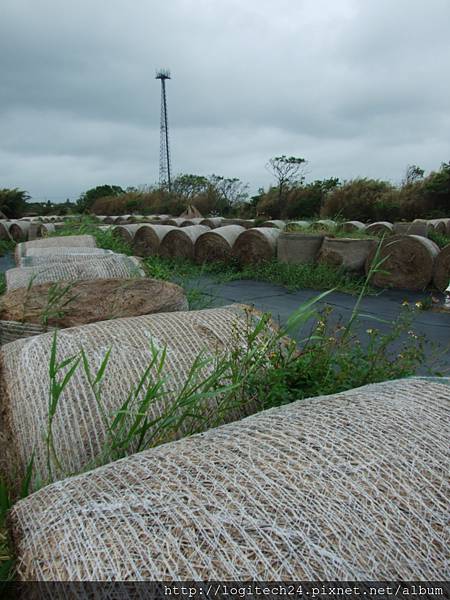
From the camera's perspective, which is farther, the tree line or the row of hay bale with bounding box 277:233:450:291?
the tree line

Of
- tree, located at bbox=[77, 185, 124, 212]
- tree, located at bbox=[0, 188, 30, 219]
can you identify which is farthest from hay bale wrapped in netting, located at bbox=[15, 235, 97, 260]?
tree, located at bbox=[77, 185, 124, 212]

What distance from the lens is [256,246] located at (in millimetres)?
7949

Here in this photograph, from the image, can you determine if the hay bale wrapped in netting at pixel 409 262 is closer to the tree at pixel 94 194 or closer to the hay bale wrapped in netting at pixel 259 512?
the hay bale wrapped in netting at pixel 259 512

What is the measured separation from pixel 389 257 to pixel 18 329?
5.36m

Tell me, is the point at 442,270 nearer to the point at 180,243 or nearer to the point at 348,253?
the point at 348,253

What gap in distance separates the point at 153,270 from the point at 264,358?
334 centimetres

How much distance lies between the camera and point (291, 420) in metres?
1.21

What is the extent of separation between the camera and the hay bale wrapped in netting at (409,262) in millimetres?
6195

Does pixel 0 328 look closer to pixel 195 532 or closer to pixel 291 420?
pixel 291 420

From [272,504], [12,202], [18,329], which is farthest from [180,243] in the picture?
[12,202]

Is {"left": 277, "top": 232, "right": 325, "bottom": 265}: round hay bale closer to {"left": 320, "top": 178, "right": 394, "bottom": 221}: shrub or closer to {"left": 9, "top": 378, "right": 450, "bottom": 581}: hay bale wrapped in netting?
{"left": 9, "top": 378, "right": 450, "bottom": 581}: hay bale wrapped in netting

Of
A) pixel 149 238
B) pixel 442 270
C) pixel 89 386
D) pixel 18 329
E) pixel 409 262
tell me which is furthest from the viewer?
pixel 149 238

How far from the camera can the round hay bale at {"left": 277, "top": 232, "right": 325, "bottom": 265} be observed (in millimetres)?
7363

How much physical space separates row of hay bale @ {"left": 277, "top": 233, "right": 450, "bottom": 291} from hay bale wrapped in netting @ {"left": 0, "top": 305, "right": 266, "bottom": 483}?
14.2 feet
